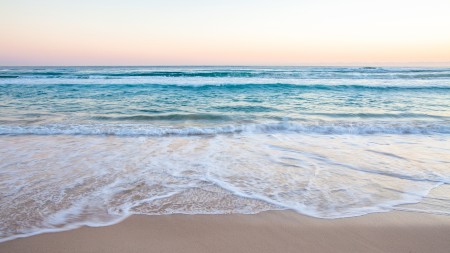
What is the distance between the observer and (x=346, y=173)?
12.9 feet

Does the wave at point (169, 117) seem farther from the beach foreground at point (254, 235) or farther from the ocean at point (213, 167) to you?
the beach foreground at point (254, 235)

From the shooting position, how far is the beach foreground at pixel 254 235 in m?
2.24

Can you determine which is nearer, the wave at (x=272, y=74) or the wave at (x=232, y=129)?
the wave at (x=232, y=129)

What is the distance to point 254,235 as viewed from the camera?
7.91 feet

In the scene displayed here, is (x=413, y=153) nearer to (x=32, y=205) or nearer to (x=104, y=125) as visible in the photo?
(x=32, y=205)

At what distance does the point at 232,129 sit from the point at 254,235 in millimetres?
4572

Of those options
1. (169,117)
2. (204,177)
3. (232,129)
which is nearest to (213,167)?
(204,177)

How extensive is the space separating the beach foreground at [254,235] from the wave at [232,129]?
401 cm

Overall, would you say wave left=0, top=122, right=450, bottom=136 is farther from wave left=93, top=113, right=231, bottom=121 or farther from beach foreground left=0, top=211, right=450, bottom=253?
beach foreground left=0, top=211, right=450, bottom=253

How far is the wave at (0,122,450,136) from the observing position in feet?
21.4

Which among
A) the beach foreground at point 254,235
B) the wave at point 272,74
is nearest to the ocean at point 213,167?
the beach foreground at point 254,235

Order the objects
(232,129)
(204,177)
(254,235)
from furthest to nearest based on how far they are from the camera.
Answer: (232,129)
(204,177)
(254,235)

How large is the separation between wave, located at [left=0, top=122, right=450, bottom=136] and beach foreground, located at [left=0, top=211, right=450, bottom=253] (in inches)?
158

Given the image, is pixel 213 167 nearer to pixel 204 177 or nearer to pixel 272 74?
pixel 204 177
